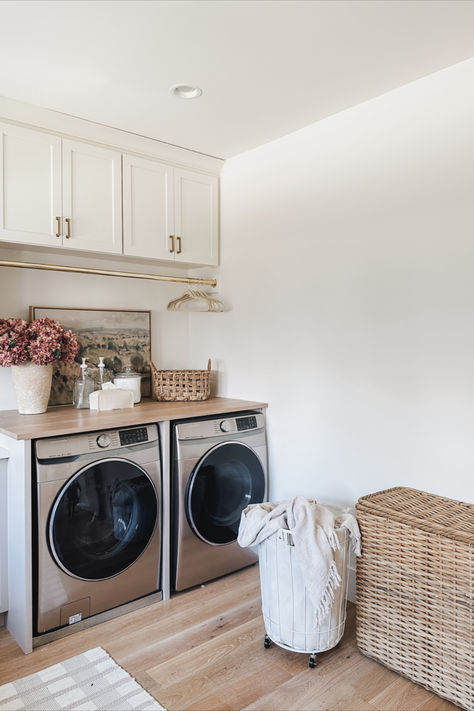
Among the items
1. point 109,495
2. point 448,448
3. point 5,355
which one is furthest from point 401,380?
point 5,355

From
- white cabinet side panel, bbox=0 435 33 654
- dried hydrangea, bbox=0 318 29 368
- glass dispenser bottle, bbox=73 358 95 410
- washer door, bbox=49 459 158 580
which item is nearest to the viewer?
white cabinet side panel, bbox=0 435 33 654

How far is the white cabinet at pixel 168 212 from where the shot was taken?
2.80m

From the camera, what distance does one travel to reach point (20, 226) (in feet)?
7.83

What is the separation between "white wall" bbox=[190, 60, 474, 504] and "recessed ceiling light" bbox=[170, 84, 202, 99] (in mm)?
694

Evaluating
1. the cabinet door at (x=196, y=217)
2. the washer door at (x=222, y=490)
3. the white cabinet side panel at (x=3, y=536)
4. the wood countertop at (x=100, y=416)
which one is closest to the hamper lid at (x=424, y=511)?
the washer door at (x=222, y=490)

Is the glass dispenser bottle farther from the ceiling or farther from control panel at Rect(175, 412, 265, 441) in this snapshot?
the ceiling

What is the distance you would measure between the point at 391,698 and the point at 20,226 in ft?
8.29

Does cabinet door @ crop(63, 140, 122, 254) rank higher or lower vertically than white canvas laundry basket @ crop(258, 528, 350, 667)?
higher

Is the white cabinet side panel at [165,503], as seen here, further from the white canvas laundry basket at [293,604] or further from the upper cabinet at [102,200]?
the upper cabinet at [102,200]

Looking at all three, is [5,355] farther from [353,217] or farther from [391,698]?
[391,698]

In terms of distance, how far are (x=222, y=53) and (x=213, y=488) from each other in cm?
203

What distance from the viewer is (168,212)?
2971 mm

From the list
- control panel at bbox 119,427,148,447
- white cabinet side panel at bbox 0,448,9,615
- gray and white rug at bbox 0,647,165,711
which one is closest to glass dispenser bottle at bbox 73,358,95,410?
control panel at bbox 119,427,148,447

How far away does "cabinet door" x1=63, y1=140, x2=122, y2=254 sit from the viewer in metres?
2.54
